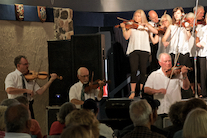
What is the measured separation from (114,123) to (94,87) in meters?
0.65

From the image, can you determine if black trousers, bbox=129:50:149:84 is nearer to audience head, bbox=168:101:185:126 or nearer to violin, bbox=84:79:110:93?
violin, bbox=84:79:110:93

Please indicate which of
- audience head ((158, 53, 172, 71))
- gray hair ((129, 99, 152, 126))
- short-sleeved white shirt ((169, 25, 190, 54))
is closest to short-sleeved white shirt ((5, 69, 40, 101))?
audience head ((158, 53, 172, 71))

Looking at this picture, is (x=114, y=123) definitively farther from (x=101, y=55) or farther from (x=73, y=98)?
(x=101, y=55)

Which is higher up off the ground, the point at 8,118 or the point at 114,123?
the point at 8,118

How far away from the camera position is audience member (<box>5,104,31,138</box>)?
7.09ft

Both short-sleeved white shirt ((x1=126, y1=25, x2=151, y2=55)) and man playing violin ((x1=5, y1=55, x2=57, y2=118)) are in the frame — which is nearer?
man playing violin ((x1=5, y1=55, x2=57, y2=118))

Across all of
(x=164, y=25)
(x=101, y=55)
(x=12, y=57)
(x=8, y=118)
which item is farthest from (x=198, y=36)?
(x=8, y=118)

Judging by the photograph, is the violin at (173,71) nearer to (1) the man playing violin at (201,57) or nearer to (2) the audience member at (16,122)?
(1) the man playing violin at (201,57)

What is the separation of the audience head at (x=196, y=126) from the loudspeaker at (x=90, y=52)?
10.0 feet

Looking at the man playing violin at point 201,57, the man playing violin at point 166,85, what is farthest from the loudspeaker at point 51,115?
the man playing violin at point 201,57

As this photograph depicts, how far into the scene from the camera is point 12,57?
5.79 m

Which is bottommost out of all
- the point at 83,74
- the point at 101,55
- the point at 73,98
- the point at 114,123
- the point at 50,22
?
the point at 114,123

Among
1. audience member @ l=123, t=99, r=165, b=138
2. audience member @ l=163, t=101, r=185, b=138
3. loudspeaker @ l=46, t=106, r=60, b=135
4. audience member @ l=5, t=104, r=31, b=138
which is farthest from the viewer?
loudspeaker @ l=46, t=106, r=60, b=135

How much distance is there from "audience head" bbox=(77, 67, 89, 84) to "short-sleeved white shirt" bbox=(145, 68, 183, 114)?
977 mm
